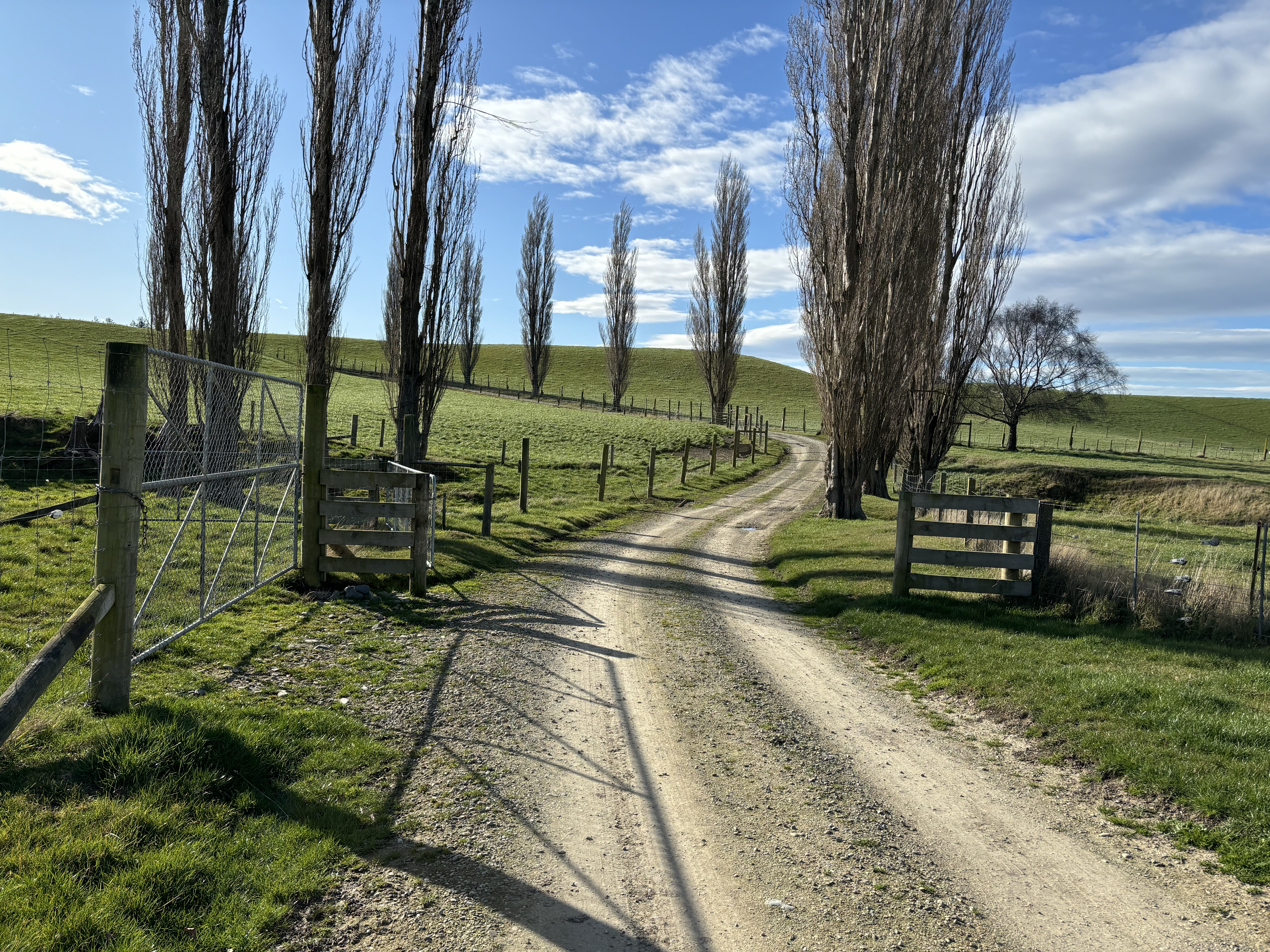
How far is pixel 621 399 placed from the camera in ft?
219

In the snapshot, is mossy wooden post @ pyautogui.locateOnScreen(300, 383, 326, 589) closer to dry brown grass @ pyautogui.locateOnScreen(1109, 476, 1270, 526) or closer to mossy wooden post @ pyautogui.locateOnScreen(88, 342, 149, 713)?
mossy wooden post @ pyautogui.locateOnScreen(88, 342, 149, 713)

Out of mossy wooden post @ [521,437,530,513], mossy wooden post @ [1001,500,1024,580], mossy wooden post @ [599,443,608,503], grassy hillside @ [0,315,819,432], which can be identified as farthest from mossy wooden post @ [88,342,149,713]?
grassy hillside @ [0,315,819,432]

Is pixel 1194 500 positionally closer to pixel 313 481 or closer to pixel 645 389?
pixel 313 481

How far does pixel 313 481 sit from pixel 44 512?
3.00 metres

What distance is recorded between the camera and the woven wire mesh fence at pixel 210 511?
6.20 m

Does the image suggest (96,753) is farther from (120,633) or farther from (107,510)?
(107,510)

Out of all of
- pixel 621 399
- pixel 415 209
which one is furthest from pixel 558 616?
pixel 621 399

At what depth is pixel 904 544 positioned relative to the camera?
9445mm

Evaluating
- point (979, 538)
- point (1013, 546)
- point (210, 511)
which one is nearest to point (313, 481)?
point (210, 511)

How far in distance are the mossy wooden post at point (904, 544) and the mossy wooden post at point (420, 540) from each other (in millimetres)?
6071

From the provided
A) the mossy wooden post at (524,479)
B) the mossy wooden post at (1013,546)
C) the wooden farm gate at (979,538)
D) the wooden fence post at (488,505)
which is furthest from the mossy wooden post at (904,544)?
the mossy wooden post at (524,479)

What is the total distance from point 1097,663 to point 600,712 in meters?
4.78

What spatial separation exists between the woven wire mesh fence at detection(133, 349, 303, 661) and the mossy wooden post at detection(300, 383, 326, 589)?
221 mm

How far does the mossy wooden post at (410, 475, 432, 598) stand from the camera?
8656 mm
